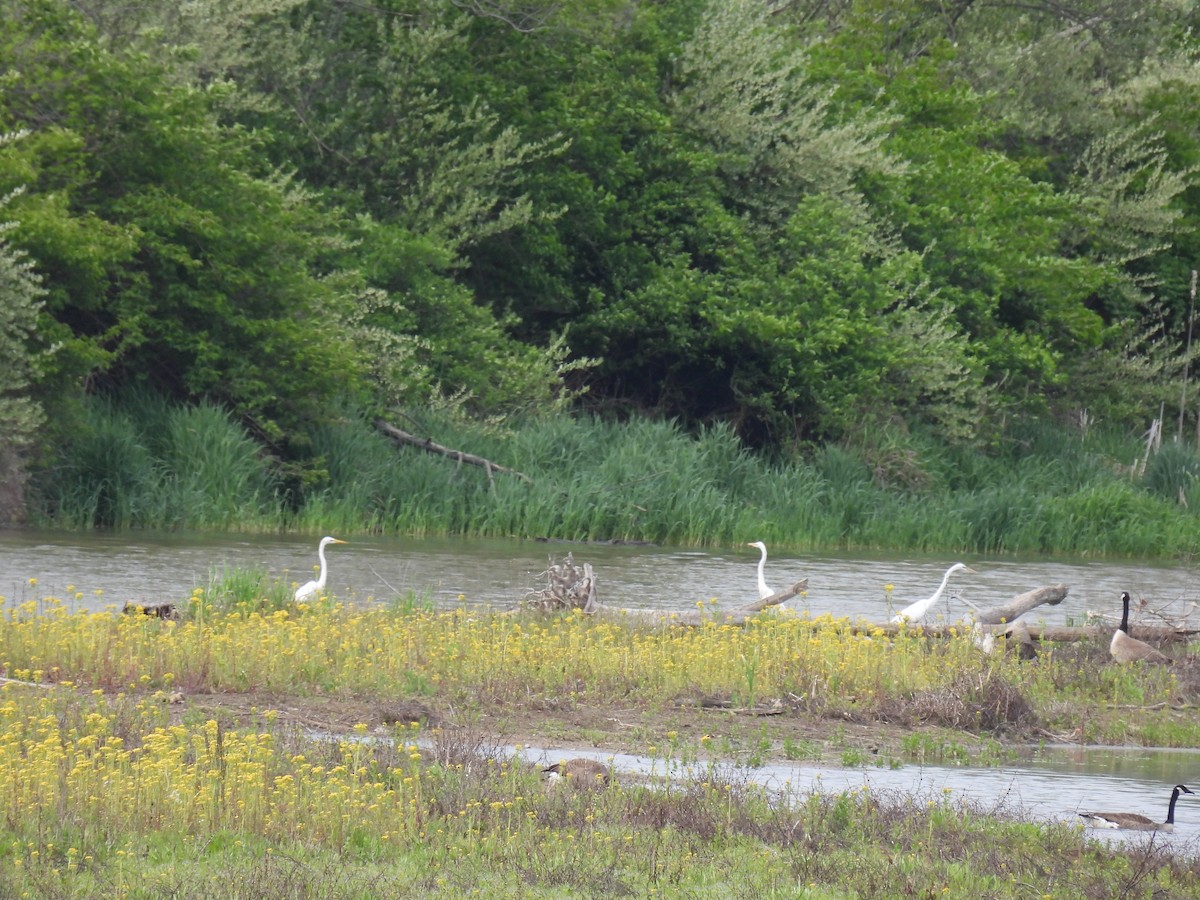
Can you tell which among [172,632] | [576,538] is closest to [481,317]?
[576,538]

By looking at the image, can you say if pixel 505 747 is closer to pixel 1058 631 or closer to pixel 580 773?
pixel 580 773

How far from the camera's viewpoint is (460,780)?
871cm

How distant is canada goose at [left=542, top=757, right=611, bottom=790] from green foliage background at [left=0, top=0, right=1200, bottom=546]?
13952mm

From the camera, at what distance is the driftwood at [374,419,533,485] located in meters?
26.1

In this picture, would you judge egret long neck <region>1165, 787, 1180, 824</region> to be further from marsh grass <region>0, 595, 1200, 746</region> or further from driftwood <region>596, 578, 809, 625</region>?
driftwood <region>596, 578, 809, 625</region>

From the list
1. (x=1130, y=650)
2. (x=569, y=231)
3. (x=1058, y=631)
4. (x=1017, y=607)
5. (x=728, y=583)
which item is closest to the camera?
(x=1130, y=650)

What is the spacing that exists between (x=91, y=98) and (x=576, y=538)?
9.20 metres

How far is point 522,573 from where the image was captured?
19.9 metres

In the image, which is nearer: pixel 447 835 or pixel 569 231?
pixel 447 835

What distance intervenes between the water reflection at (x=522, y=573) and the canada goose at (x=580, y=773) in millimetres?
6530

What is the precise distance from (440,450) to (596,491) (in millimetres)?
2646

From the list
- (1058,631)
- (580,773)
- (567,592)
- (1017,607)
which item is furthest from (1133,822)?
(567,592)

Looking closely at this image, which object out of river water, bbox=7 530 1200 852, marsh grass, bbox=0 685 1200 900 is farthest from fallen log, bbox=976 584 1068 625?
marsh grass, bbox=0 685 1200 900

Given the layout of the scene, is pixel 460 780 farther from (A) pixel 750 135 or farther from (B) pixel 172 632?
(A) pixel 750 135
